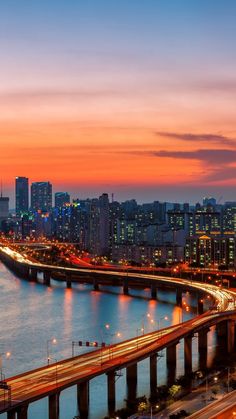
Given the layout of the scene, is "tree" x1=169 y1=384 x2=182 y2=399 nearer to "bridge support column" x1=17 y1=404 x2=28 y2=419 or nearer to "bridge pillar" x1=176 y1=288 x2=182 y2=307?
"bridge support column" x1=17 y1=404 x2=28 y2=419

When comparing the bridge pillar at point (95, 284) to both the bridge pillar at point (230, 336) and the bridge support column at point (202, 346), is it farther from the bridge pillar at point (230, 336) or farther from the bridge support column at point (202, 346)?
the bridge support column at point (202, 346)

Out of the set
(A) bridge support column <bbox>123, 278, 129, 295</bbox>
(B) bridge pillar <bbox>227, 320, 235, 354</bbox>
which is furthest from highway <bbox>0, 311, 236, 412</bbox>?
(A) bridge support column <bbox>123, 278, 129, 295</bbox>

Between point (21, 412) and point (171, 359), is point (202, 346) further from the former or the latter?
point (21, 412)

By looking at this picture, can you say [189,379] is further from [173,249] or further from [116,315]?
[173,249]

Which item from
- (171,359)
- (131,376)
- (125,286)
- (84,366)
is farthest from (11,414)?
(125,286)

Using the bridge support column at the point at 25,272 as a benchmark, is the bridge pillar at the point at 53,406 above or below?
below

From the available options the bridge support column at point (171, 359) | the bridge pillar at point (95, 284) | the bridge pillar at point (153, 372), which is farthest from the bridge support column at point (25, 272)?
the bridge pillar at point (153, 372)
